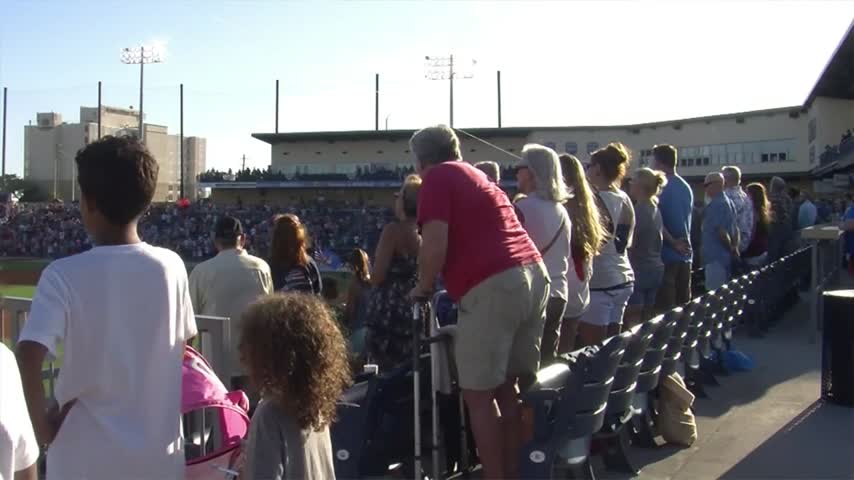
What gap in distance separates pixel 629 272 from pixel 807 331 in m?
5.16

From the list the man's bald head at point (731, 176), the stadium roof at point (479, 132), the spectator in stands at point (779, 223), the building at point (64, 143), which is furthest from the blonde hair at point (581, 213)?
the building at point (64, 143)

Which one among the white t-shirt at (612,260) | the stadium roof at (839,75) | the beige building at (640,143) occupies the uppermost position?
the stadium roof at (839,75)

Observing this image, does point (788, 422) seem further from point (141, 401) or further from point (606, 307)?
point (141, 401)

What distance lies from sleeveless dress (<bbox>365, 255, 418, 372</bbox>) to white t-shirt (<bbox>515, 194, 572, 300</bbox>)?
79cm

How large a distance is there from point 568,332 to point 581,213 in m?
0.76

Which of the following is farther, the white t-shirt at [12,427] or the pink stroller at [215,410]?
the pink stroller at [215,410]

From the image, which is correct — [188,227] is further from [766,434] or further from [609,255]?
[766,434]

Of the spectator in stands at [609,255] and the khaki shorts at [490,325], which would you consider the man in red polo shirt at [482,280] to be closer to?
the khaki shorts at [490,325]

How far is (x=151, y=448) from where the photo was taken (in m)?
2.36

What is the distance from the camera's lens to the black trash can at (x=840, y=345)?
5.96 metres

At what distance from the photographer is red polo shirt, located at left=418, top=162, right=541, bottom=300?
3562 mm

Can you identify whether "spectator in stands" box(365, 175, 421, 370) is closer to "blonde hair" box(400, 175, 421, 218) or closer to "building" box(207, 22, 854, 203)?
"blonde hair" box(400, 175, 421, 218)

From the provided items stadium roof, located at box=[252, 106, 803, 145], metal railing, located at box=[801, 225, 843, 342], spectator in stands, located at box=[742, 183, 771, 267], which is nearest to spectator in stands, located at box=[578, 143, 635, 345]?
metal railing, located at box=[801, 225, 843, 342]

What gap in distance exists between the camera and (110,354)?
2260 mm
